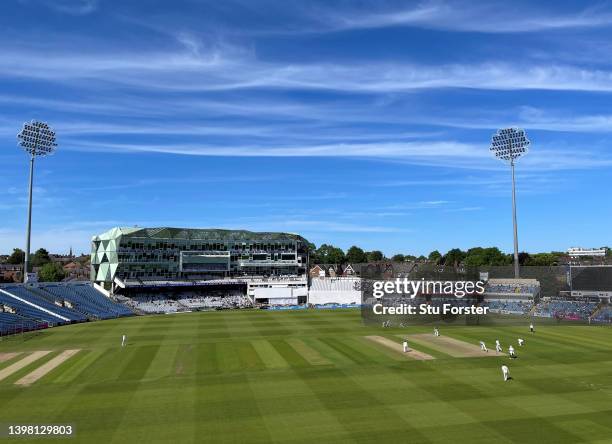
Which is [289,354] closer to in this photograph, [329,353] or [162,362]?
[329,353]

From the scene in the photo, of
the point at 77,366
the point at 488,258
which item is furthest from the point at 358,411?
the point at 488,258

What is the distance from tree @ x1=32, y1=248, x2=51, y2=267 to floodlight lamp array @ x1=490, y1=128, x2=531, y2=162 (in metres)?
133

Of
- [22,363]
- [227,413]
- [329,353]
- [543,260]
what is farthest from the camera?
[543,260]

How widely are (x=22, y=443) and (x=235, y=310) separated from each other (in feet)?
198

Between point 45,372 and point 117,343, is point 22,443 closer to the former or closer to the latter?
point 45,372

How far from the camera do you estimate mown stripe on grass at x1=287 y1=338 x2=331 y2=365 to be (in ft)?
109

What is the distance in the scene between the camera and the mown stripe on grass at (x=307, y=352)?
33.1 metres

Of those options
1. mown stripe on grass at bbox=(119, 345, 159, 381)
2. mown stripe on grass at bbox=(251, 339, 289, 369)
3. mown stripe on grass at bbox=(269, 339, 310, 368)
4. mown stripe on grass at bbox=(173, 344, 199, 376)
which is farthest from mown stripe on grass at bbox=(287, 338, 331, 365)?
mown stripe on grass at bbox=(119, 345, 159, 381)

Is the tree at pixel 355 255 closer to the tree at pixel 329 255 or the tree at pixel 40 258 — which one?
the tree at pixel 329 255

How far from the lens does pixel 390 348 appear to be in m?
37.8

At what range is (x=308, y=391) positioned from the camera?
83.3ft

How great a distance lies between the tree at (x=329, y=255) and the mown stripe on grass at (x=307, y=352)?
396 feet

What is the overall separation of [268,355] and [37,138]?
50.7m

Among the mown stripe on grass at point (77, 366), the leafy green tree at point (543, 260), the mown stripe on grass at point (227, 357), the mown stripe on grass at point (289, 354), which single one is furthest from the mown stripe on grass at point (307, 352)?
the leafy green tree at point (543, 260)
